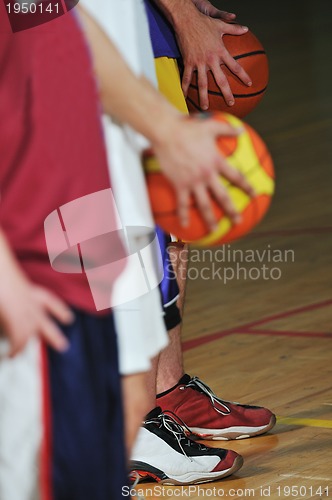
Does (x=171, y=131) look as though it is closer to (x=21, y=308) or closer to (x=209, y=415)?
(x=21, y=308)

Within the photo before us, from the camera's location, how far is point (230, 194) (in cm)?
138

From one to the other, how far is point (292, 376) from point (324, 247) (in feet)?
5.17

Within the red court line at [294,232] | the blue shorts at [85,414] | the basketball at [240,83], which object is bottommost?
the red court line at [294,232]

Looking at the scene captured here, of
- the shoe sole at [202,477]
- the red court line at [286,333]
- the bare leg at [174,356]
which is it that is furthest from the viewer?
the red court line at [286,333]

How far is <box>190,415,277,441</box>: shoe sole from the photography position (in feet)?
8.68

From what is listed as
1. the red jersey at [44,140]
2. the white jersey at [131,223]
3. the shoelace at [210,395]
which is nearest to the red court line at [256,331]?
the shoelace at [210,395]

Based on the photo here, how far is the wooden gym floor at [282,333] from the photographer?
2393 mm

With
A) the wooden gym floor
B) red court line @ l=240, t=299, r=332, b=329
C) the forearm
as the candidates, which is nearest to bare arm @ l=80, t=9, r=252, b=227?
the forearm

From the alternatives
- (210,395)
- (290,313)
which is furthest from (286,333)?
(210,395)

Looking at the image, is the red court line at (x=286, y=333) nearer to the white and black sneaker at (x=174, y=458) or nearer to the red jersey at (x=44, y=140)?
the white and black sneaker at (x=174, y=458)

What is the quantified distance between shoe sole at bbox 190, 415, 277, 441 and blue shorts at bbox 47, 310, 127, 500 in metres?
1.39

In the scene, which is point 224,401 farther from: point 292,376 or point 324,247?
point 324,247

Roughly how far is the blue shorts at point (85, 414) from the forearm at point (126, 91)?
0.79 ft

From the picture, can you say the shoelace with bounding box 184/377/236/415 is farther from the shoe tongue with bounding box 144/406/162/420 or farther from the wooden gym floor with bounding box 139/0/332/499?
the shoe tongue with bounding box 144/406/162/420
